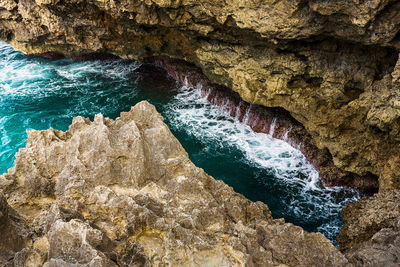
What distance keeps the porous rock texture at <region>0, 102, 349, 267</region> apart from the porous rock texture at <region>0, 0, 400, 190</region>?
8218 mm

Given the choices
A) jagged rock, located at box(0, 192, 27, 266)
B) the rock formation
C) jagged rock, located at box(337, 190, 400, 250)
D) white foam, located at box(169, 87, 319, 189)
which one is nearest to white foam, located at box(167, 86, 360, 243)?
white foam, located at box(169, 87, 319, 189)

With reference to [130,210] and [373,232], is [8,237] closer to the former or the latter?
[130,210]

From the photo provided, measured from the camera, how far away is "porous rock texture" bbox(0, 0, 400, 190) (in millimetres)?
13977

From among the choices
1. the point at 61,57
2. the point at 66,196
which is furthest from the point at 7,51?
the point at 66,196

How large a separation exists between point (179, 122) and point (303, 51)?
389 inches

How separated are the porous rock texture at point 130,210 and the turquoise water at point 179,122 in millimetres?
8829

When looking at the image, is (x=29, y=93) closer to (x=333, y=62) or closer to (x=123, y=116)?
(x=123, y=116)

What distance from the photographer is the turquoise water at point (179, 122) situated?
1770 centimetres

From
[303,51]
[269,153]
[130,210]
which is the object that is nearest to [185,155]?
[130,210]

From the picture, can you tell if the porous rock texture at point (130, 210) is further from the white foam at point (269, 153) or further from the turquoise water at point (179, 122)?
the turquoise water at point (179, 122)

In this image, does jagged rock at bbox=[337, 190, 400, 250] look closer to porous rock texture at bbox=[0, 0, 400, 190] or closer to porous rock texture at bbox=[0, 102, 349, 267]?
porous rock texture at bbox=[0, 0, 400, 190]

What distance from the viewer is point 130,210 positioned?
24.5ft

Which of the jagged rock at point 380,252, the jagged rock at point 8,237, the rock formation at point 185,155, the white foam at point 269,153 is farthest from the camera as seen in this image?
the white foam at point 269,153

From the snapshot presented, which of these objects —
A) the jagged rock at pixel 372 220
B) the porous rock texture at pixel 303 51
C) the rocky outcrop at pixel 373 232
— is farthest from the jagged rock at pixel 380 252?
the porous rock texture at pixel 303 51
